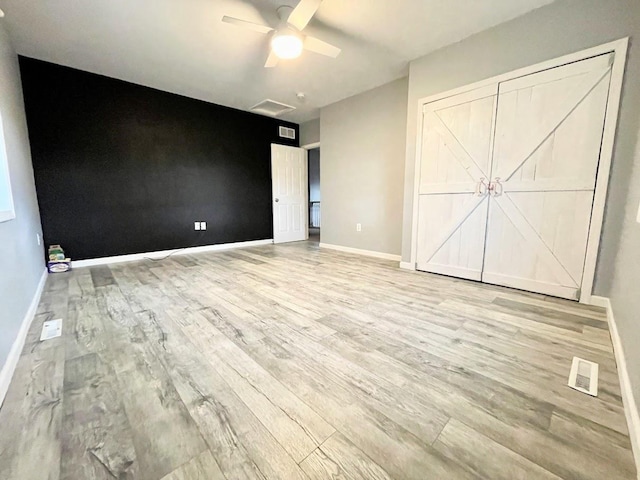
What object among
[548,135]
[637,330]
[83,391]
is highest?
[548,135]

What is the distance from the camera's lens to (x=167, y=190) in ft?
13.4

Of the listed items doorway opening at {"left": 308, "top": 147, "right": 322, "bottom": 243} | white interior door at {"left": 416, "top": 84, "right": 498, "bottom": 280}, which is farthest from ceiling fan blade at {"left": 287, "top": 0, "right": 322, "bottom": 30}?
doorway opening at {"left": 308, "top": 147, "right": 322, "bottom": 243}

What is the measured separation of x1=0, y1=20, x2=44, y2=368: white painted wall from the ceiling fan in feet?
6.68

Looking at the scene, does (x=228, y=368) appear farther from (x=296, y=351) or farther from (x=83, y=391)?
(x=83, y=391)

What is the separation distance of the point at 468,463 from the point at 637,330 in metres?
0.99

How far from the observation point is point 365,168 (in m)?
4.05

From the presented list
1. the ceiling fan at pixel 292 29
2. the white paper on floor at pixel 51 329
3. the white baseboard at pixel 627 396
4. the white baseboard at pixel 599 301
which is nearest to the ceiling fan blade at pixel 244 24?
the ceiling fan at pixel 292 29

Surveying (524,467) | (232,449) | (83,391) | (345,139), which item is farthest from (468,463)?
(345,139)

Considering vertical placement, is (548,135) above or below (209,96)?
below

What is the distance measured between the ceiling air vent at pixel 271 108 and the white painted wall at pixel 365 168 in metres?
0.67

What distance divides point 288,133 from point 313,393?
521 centimetres

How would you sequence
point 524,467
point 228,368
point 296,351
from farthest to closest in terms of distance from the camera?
point 296,351, point 228,368, point 524,467

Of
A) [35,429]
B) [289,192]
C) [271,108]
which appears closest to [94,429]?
[35,429]

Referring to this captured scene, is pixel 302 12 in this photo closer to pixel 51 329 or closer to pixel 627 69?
pixel 627 69
